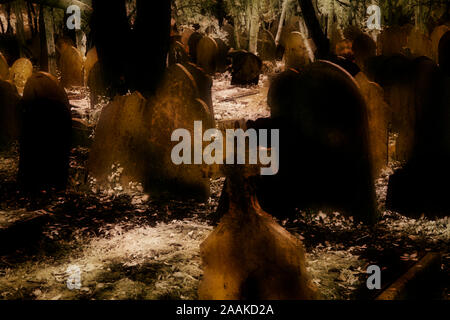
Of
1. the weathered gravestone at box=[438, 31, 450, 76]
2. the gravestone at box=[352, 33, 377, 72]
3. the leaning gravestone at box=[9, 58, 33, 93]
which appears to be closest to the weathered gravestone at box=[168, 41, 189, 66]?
the leaning gravestone at box=[9, 58, 33, 93]

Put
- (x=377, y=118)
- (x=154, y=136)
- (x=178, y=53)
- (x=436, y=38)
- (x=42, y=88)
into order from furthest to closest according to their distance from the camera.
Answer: (x=178, y=53) < (x=436, y=38) < (x=377, y=118) < (x=154, y=136) < (x=42, y=88)

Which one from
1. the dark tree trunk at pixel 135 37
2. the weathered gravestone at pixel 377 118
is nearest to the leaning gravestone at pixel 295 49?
the dark tree trunk at pixel 135 37

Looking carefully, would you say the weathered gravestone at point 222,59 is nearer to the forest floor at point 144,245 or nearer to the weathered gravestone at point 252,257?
the forest floor at point 144,245

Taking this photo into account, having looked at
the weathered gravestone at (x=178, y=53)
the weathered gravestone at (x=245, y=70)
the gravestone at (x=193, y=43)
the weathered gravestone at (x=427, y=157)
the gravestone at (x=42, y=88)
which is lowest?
the weathered gravestone at (x=427, y=157)

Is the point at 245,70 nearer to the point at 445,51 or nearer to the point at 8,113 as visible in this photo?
the point at 445,51

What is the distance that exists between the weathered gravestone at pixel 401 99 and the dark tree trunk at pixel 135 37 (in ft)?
11.9

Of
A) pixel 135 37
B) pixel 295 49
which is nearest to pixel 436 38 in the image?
pixel 295 49

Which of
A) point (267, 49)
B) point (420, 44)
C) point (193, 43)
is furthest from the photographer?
point (267, 49)

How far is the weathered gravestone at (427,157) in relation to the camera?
4.54 metres

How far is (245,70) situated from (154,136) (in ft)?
28.4

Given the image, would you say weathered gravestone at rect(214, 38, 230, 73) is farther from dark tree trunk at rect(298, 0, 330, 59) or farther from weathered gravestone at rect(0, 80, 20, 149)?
weathered gravestone at rect(0, 80, 20, 149)

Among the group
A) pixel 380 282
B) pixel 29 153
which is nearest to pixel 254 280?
pixel 380 282

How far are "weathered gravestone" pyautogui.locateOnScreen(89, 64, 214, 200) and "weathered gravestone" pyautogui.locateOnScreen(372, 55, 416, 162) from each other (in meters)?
2.46

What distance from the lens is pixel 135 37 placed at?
24.2 feet
